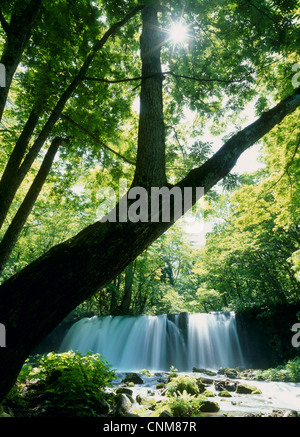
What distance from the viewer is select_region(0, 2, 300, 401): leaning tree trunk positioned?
166 centimetres

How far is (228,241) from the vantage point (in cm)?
1623

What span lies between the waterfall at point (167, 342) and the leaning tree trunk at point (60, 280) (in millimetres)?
14165

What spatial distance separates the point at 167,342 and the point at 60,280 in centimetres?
1533

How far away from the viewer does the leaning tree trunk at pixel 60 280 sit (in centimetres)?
166

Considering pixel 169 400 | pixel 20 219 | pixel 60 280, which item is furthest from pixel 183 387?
pixel 60 280

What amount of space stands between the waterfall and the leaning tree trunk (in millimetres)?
14165

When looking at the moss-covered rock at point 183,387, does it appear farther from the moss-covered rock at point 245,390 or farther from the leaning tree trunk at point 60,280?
the leaning tree trunk at point 60,280

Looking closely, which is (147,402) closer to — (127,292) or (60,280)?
(60,280)

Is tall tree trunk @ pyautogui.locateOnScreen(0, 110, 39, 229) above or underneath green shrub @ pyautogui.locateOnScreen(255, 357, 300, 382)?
above

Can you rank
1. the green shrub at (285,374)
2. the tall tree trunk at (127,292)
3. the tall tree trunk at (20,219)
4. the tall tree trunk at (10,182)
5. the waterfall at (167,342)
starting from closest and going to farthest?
the tall tree trunk at (10,182), the tall tree trunk at (20,219), the green shrub at (285,374), the waterfall at (167,342), the tall tree trunk at (127,292)

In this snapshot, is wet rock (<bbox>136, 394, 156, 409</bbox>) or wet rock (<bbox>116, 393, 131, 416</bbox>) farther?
wet rock (<bbox>136, 394, 156, 409</bbox>)

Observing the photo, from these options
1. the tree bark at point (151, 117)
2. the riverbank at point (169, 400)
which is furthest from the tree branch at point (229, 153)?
the riverbank at point (169, 400)

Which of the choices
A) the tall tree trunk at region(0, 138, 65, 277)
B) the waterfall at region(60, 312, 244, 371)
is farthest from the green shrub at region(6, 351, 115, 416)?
the waterfall at region(60, 312, 244, 371)

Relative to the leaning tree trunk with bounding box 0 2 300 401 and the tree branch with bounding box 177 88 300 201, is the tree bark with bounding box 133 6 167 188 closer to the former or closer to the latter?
the leaning tree trunk with bounding box 0 2 300 401
